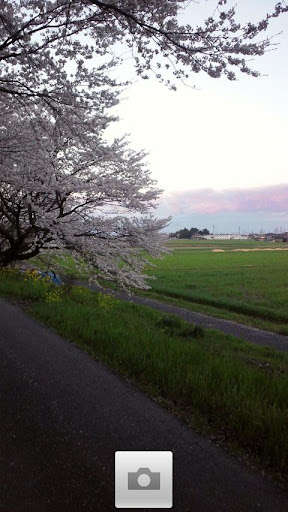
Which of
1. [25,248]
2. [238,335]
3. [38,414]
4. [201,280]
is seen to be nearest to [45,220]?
[25,248]

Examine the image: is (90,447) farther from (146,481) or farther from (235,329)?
(235,329)

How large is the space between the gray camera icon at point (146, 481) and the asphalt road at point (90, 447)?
41cm

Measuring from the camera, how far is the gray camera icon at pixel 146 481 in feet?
7.89

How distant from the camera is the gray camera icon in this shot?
Answer: 7.89 ft

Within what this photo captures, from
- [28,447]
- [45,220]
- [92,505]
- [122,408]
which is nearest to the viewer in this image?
[92,505]

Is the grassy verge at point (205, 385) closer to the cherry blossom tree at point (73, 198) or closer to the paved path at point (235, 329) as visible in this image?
the cherry blossom tree at point (73, 198)

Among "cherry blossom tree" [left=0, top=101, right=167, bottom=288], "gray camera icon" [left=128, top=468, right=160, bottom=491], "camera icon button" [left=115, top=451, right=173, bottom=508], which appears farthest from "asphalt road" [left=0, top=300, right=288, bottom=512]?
"cherry blossom tree" [left=0, top=101, right=167, bottom=288]

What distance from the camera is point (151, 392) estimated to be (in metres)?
4.73

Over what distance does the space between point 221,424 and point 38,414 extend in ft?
7.30

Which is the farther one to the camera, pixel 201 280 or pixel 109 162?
pixel 201 280

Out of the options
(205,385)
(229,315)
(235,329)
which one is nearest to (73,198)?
(205,385)

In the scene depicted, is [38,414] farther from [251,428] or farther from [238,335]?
[238,335]

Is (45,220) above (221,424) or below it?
above

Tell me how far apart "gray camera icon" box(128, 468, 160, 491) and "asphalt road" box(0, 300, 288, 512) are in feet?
1.34
